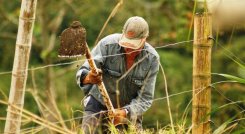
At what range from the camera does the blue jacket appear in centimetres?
605

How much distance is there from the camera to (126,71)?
608cm

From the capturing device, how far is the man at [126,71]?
233 inches

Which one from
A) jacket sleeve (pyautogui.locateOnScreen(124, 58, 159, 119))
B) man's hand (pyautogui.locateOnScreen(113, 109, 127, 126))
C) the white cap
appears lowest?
man's hand (pyautogui.locateOnScreen(113, 109, 127, 126))

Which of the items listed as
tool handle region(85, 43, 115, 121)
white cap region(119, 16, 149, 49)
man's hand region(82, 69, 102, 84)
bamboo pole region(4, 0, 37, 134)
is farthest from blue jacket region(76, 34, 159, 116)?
bamboo pole region(4, 0, 37, 134)

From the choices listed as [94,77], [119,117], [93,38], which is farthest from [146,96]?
[93,38]

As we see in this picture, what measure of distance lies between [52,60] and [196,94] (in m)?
12.2

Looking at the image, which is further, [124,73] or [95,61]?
[124,73]

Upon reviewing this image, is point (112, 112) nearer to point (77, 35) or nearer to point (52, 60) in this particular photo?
point (77, 35)

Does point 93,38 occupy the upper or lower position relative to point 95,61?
upper

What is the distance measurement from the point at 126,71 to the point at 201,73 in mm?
1351

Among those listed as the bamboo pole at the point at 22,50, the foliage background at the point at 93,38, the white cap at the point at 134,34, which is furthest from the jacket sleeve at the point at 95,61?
the foliage background at the point at 93,38

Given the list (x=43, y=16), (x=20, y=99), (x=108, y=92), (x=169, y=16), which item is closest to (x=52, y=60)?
(x=43, y=16)

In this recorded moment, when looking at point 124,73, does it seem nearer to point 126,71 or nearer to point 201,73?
point 126,71

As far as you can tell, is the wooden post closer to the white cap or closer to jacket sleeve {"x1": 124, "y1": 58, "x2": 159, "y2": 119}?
the white cap
